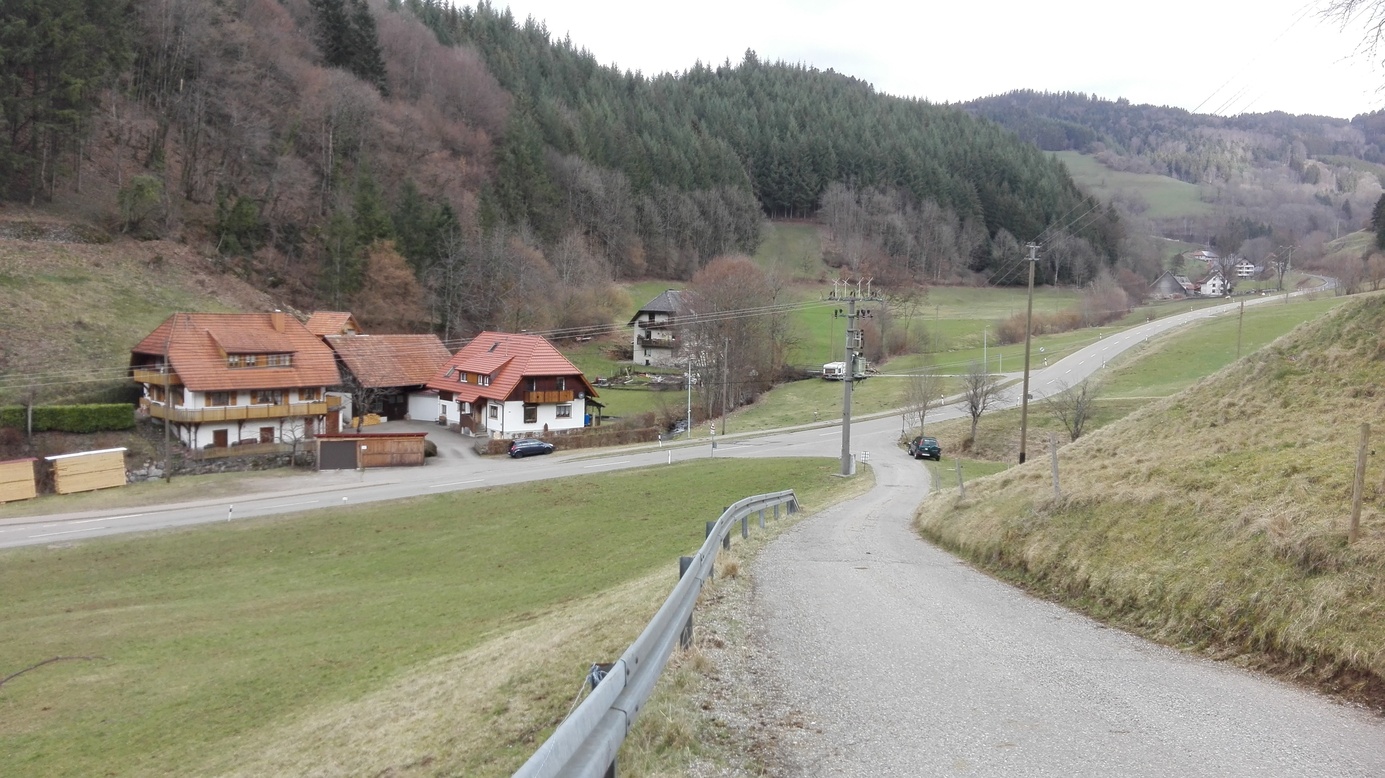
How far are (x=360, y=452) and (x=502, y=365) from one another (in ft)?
42.5

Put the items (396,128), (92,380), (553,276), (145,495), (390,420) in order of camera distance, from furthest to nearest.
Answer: (396,128) → (553,276) → (390,420) → (92,380) → (145,495)

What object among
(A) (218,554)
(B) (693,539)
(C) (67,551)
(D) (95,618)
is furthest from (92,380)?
(B) (693,539)

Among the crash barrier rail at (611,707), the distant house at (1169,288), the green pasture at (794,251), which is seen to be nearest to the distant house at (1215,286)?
the distant house at (1169,288)

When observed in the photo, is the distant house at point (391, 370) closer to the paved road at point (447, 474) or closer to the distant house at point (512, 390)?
the distant house at point (512, 390)

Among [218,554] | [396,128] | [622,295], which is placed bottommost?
[218,554]

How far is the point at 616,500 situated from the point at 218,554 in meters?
14.2

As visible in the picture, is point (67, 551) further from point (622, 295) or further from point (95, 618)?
point (622, 295)

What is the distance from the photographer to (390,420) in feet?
201

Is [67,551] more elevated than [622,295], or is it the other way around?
[622,295]

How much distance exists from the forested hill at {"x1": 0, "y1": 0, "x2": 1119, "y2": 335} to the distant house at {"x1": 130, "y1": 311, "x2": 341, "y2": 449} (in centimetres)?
1850

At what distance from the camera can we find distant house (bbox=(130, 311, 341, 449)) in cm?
4522

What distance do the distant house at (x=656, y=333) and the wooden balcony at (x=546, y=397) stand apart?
23085 mm

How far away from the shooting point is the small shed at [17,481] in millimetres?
35781

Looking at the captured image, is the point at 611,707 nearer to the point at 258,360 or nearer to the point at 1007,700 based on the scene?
the point at 1007,700
